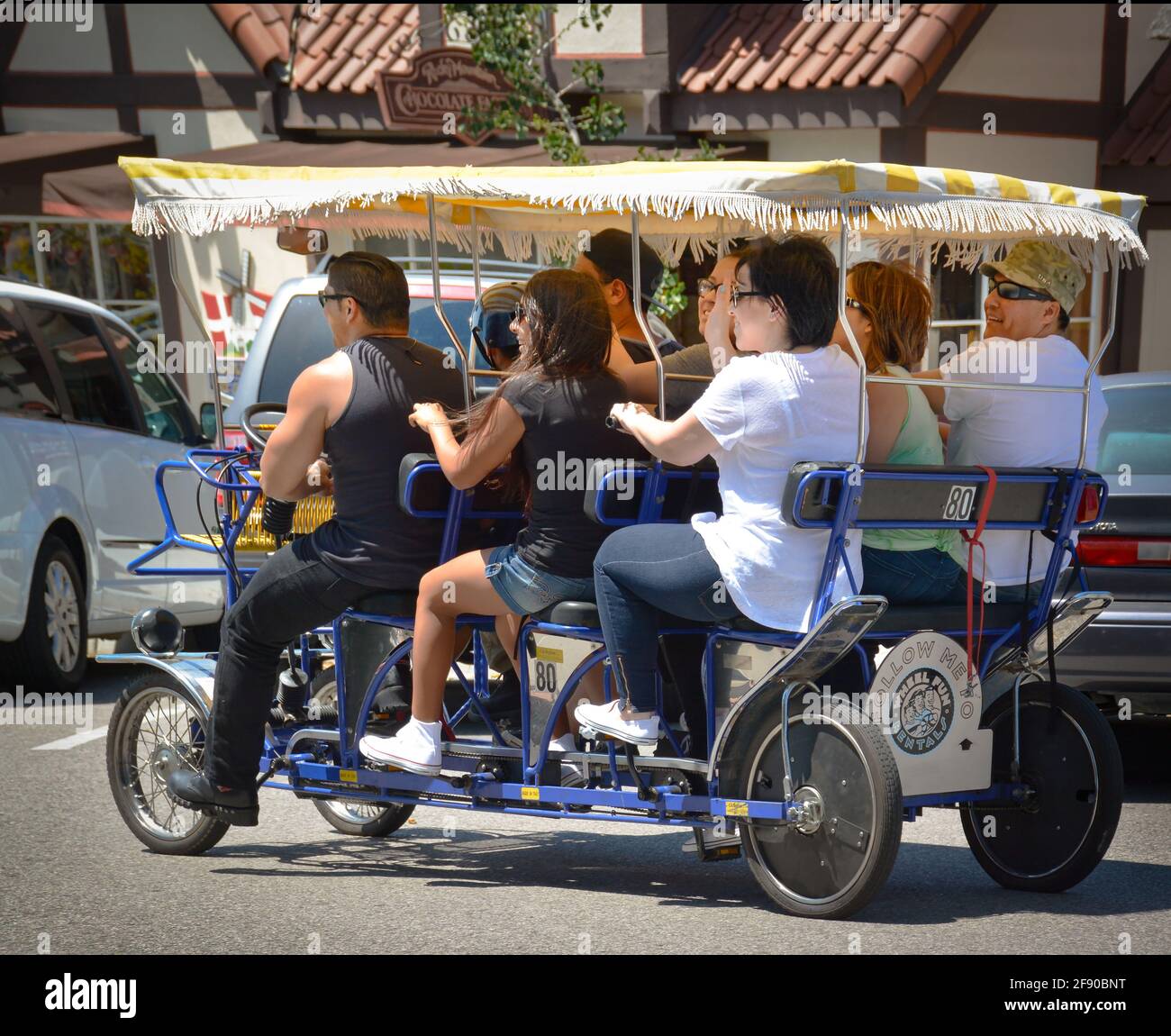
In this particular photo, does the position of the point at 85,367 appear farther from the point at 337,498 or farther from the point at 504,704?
the point at 504,704

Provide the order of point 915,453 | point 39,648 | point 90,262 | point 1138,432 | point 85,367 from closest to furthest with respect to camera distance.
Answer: point 915,453, point 1138,432, point 39,648, point 85,367, point 90,262

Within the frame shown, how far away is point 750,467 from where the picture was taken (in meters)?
5.17

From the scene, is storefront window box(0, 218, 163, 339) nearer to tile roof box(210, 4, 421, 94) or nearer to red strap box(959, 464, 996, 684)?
tile roof box(210, 4, 421, 94)

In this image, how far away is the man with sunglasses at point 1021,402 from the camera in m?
5.75

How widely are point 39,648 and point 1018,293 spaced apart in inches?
230

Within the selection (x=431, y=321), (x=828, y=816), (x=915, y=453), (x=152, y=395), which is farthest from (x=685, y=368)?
(x=152, y=395)

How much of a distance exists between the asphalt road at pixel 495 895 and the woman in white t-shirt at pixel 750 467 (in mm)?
665

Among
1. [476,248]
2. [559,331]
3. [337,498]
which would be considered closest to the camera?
[559,331]

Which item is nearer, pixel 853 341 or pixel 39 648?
pixel 853 341

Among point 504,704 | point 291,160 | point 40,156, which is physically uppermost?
point 40,156

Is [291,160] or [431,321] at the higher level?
[291,160]

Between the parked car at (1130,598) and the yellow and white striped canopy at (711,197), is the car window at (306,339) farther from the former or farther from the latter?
the parked car at (1130,598)

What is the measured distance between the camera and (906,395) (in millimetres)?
5707

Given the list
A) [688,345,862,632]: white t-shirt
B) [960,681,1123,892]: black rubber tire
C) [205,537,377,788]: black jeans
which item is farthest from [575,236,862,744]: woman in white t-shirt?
[205,537,377,788]: black jeans
